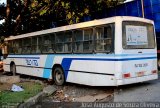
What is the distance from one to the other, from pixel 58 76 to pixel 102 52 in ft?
10.7

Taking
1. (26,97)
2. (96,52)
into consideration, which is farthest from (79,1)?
(26,97)

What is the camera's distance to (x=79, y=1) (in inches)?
836

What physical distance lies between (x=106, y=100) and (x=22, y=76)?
862 centimetres

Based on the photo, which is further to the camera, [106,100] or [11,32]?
[11,32]

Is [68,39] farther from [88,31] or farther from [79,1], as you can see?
[79,1]

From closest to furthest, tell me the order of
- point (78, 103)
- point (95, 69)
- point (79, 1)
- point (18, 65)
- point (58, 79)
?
point (78, 103), point (95, 69), point (58, 79), point (18, 65), point (79, 1)

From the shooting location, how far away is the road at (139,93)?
8.95 metres

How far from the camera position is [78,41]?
37.8 ft

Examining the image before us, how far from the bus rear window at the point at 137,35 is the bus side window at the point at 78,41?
1941 millimetres

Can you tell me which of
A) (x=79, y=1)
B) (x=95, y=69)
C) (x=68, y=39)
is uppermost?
(x=79, y=1)

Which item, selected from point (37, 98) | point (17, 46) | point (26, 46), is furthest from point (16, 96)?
point (17, 46)

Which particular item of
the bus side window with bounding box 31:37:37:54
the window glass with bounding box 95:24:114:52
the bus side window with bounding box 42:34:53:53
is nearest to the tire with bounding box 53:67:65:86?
the bus side window with bounding box 42:34:53:53

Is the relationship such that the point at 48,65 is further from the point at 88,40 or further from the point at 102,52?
the point at 102,52

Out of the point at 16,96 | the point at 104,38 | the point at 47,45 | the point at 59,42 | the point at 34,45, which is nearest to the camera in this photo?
the point at 16,96
